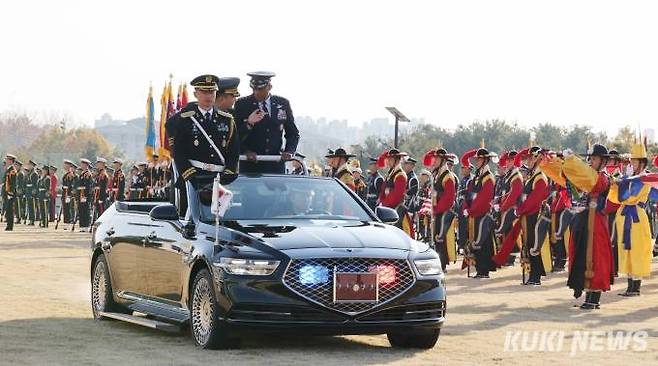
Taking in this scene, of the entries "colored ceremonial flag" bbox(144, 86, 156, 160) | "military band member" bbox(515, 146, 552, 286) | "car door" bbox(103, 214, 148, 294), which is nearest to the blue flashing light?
"car door" bbox(103, 214, 148, 294)

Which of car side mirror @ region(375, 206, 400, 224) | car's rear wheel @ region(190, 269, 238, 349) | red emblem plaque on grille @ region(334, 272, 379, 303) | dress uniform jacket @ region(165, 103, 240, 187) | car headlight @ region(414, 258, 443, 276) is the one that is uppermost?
dress uniform jacket @ region(165, 103, 240, 187)

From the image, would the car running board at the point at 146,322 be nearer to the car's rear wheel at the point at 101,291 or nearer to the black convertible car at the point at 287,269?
the black convertible car at the point at 287,269

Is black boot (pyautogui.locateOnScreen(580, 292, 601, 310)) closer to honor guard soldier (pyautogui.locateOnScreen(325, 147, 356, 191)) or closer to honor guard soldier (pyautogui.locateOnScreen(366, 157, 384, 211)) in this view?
honor guard soldier (pyautogui.locateOnScreen(325, 147, 356, 191))

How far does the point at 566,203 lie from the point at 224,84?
9436 millimetres

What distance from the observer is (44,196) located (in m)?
47.2

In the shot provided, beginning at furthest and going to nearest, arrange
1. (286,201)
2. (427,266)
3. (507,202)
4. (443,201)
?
(443,201) → (507,202) → (286,201) → (427,266)

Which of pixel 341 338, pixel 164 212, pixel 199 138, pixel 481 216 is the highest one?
pixel 199 138

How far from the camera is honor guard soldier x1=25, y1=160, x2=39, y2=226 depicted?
157ft

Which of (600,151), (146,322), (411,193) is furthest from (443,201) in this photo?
(146,322)

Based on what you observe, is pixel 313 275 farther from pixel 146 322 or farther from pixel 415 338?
pixel 146 322

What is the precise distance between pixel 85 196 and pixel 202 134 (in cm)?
2966

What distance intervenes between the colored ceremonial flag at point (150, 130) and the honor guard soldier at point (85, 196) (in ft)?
7.61

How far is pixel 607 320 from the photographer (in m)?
15.3

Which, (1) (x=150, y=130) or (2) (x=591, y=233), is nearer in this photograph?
(2) (x=591, y=233)
